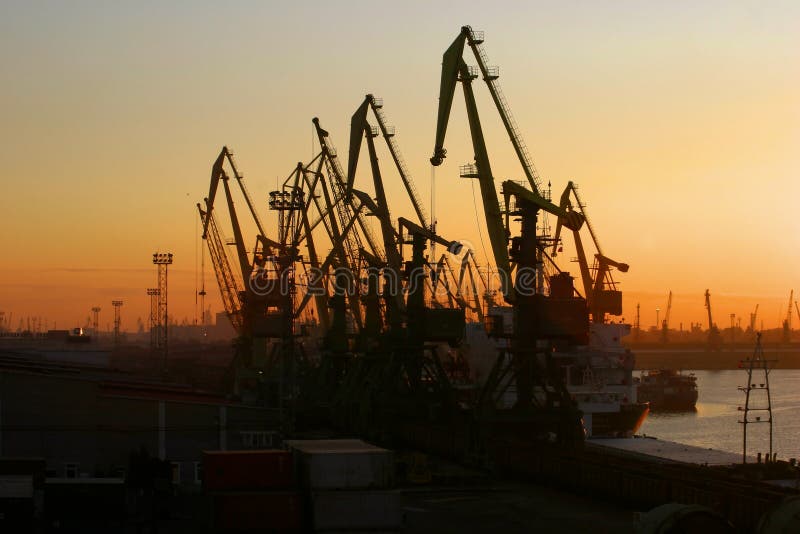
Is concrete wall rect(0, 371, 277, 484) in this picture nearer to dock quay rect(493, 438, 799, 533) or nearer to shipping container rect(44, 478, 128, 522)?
shipping container rect(44, 478, 128, 522)

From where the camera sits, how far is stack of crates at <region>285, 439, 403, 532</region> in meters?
36.0

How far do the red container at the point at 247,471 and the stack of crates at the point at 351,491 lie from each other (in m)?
0.89

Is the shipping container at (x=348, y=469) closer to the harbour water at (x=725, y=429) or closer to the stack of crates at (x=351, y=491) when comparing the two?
→ the stack of crates at (x=351, y=491)

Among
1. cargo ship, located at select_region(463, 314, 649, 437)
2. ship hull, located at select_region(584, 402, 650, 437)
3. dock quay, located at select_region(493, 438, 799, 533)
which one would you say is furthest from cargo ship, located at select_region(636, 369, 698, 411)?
dock quay, located at select_region(493, 438, 799, 533)

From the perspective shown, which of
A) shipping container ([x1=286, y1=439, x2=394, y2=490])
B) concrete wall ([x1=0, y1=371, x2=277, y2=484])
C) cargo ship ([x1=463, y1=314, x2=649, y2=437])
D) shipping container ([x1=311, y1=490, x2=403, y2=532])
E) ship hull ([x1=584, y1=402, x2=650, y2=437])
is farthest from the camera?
cargo ship ([x1=463, y1=314, x2=649, y2=437])

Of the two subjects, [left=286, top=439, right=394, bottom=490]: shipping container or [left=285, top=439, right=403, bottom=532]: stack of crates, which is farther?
[left=286, top=439, right=394, bottom=490]: shipping container

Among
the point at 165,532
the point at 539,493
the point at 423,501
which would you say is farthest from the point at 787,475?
the point at 165,532

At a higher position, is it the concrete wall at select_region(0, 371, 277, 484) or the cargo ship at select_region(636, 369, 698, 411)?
the concrete wall at select_region(0, 371, 277, 484)

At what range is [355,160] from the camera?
106938mm

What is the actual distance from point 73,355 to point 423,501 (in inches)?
2876

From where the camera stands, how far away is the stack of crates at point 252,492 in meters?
36.2

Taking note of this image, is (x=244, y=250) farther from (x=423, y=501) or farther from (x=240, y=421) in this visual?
(x=423, y=501)

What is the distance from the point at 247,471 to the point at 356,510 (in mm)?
4171

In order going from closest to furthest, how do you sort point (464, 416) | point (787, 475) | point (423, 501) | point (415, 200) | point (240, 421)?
point (423, 501)
point (240, 421)
point (787, 475)
point (464, 416)
point (415, 200)
